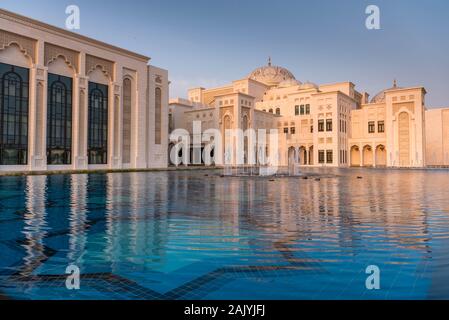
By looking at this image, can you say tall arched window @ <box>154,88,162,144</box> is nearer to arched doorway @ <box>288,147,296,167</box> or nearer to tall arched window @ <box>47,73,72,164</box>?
tall arched window @ <box>47,73,72,164</box>

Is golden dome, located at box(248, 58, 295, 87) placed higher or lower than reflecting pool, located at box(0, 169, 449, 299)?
higher

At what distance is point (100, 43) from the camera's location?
3556 cm

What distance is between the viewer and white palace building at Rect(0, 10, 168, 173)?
28562mm

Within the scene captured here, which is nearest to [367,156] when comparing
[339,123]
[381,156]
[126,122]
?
[381,156]

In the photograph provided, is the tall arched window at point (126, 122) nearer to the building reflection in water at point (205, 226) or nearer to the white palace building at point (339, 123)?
the white palace building at point (339, 123)

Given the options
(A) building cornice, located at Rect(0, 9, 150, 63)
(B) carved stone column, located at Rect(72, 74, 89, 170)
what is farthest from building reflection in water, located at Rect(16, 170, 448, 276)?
(A) building cornice, located at Rect(0, 9, 150, 63)

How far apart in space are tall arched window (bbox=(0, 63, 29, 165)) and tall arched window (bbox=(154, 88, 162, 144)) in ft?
51.9

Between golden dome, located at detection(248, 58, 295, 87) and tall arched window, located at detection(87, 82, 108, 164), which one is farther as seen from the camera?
golden dome, located at detection(248, 58, 295, 87)

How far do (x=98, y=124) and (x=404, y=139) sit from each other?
46724 millimetres

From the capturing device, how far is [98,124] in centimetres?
3612

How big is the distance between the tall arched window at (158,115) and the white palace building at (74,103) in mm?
128

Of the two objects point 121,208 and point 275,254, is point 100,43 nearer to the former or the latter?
point 121,208

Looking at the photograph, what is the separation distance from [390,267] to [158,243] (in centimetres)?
322
